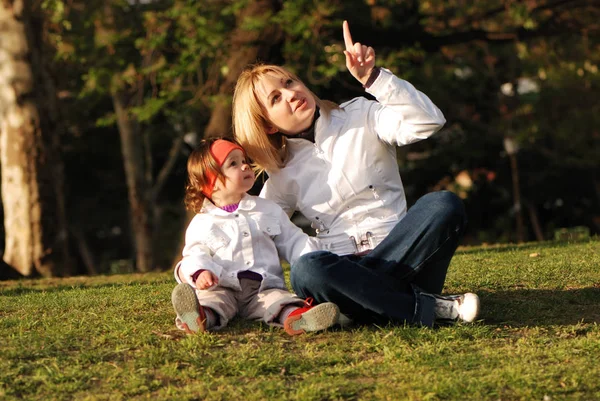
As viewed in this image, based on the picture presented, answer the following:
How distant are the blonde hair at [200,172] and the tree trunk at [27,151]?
7365 mm

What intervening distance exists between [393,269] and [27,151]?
27.3ft

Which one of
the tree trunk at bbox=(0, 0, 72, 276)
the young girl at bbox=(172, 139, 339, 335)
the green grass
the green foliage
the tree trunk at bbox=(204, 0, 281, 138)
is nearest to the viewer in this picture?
the green grass

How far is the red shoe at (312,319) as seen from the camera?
14.6 ft

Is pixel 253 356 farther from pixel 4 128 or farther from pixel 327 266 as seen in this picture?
pixel 4 128

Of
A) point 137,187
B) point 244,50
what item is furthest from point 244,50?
point 137,187

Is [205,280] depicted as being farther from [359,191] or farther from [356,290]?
[359,191]

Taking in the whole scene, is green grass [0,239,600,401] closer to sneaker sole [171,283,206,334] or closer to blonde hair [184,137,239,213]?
sneaker sole [171,283,206,334]

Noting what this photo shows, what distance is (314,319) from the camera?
176 inches

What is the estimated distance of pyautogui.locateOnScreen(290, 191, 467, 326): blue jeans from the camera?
182 inches

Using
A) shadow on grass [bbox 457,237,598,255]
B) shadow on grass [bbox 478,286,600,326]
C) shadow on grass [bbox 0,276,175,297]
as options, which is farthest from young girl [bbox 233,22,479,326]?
shadow on grass [bbox 457,237,598,255]

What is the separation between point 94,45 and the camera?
16.0 m

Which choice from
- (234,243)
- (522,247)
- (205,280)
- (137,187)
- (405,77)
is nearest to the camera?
(205,280)

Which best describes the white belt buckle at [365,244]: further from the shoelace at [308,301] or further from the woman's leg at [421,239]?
the shoelace at [308,301]

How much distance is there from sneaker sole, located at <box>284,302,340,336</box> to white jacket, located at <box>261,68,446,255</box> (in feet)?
1.85
